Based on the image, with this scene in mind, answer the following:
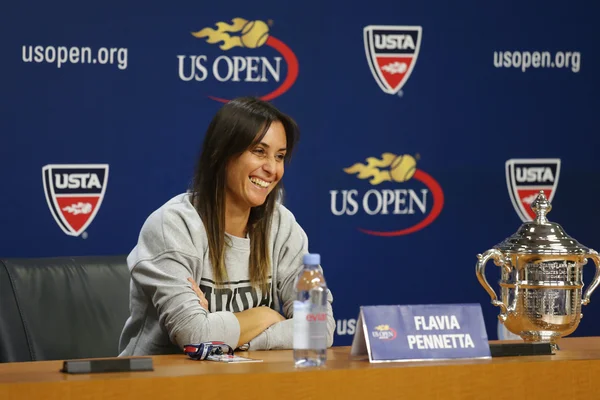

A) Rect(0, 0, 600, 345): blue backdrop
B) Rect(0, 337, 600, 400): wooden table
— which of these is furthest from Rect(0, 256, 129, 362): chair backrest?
Rect(0, 337, 600, 400): wooden table

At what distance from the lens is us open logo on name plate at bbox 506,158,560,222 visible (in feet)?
13.3

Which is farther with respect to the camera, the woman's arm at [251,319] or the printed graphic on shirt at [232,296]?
the printed graphic on shirt at [232,296]

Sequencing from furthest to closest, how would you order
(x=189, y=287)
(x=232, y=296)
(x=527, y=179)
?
(x=527, y=179)
(x=232, y=296)
(x=189, y=287)

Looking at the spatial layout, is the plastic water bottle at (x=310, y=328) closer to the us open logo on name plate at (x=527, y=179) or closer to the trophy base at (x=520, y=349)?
the trophy base at (x=520, y=349)

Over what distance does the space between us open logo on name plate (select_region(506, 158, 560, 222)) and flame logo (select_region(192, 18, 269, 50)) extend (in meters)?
1.10

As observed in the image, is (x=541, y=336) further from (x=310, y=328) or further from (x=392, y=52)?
(x=392, y=52)

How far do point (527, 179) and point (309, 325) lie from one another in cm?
233

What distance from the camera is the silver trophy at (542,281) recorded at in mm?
2246

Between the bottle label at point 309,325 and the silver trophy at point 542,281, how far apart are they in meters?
0.50

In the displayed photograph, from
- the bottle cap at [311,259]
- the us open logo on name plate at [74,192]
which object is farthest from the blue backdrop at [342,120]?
the bottle cap at [311,259]

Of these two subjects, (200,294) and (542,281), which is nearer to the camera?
(542,281)

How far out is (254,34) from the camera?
3.69m

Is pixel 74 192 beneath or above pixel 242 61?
beneath

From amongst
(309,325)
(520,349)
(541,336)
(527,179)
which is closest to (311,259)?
(309,325)
